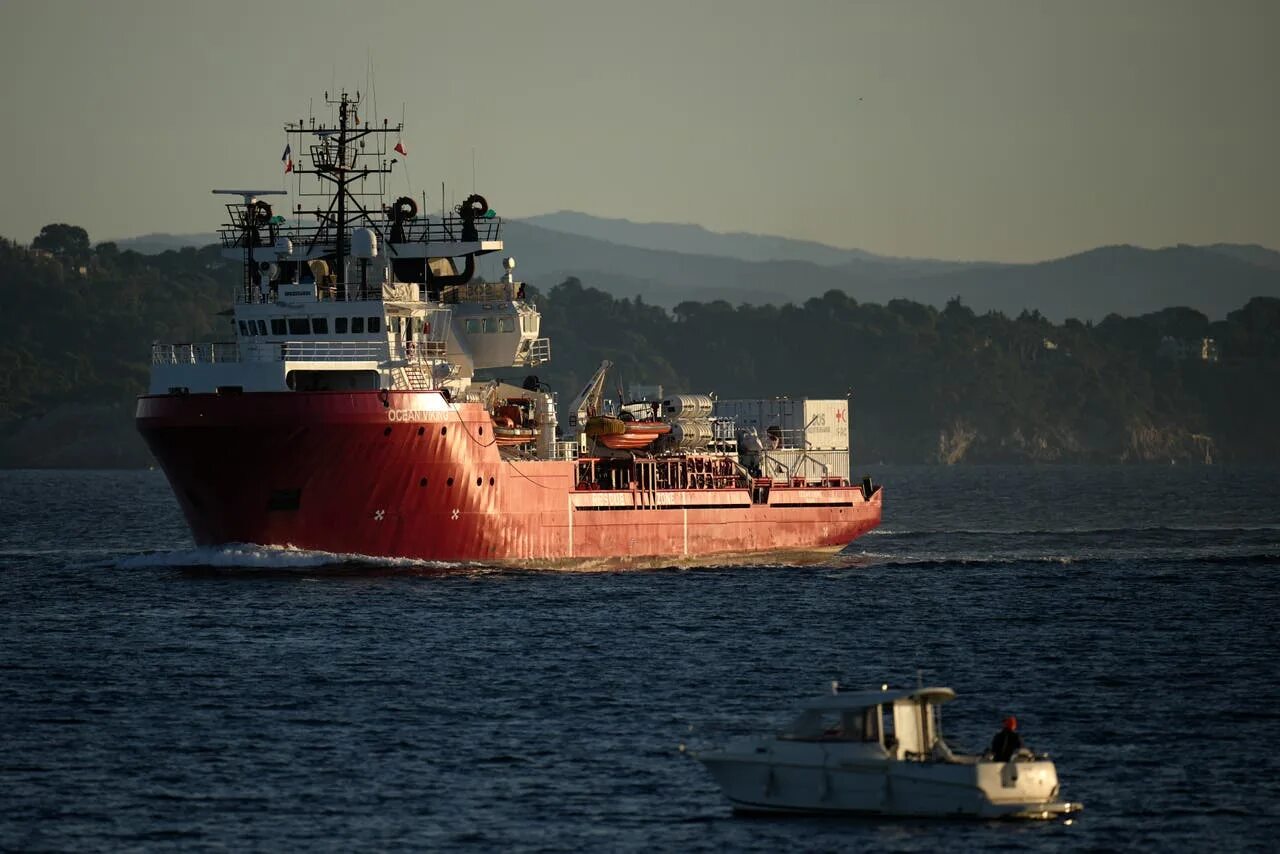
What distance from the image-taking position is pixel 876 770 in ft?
117

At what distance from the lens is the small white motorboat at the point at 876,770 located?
116 ft

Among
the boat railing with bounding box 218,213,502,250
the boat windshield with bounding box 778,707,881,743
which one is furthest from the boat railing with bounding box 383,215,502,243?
the boat windshield with bounding box 778,707,881,743

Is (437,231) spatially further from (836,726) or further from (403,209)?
(836,726)

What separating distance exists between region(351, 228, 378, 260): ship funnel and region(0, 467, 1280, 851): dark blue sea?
10.9m

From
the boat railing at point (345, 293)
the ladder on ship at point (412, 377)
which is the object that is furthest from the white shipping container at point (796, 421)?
the ladder on ship at point (412, 377)

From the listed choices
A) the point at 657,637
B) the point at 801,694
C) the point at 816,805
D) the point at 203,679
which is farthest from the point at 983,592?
the point at 816,805

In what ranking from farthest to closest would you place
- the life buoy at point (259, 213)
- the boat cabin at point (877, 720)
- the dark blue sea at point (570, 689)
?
the life buoy at point (259, 213), the dark blue sea at point (570, 689), the boat cabin at point (877, 720)

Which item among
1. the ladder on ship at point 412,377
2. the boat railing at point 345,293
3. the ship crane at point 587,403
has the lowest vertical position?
the ship crane at point 587,403

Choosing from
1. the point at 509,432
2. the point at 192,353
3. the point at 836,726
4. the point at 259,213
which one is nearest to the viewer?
the point at 836,726

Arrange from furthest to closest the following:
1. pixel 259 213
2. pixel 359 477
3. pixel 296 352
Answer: pixel 259 213
pixel 296 352
pixel 359 477

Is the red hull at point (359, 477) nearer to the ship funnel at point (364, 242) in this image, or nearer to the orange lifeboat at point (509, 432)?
the orange lifeboat at point (509, 432)

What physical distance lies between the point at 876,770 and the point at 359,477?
3254cm

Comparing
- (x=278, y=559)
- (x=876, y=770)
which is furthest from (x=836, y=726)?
(x=278, y=559)

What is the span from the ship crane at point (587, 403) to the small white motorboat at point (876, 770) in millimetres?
40315
